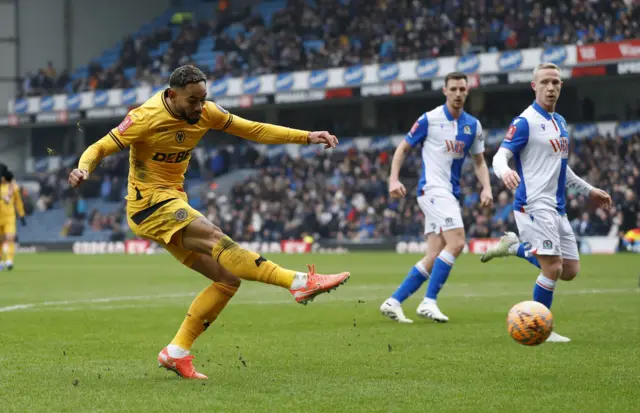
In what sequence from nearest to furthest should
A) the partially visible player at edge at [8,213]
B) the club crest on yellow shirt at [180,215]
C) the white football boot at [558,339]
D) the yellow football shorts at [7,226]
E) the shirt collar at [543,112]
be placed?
the club crest on yellow shirt at [180,215], the white football boot at [558,339], the shirt collar at [543,112], the partially visible player at edge at [8,213], the yellow football shorts at [7,226]

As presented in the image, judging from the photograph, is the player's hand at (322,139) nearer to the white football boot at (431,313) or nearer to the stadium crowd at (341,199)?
the white football boot at (431,313)

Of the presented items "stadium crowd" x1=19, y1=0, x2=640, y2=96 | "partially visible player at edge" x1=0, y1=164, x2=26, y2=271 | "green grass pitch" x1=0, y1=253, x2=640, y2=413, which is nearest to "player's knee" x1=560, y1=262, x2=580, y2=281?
"green grass pitch" x1=0, y1=253, x2=640, y2=413

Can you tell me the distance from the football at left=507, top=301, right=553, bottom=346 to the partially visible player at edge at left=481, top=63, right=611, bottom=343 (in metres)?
1.76

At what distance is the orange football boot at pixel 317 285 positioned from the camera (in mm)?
6828

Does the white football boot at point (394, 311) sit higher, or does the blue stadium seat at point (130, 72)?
the blue stadium seat at point (130, 72)

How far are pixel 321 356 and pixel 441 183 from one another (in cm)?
392

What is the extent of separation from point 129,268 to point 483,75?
16463 millimetres

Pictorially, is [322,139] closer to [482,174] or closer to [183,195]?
[183,195]

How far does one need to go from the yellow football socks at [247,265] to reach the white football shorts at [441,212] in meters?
4.77

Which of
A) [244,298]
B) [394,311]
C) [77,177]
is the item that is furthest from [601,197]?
[244,298]

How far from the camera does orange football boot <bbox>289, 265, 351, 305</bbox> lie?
6828mm

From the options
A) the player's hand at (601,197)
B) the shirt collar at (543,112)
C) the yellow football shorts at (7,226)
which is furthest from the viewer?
the yellow football shorts at (7,226)

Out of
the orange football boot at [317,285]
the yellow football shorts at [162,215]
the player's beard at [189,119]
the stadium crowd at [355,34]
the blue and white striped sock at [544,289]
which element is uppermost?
the stadium crowd at [355,34]

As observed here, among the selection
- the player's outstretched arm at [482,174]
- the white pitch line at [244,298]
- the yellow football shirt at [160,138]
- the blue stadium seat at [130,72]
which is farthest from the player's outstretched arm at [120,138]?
the blue stadium seat at [130,72]
